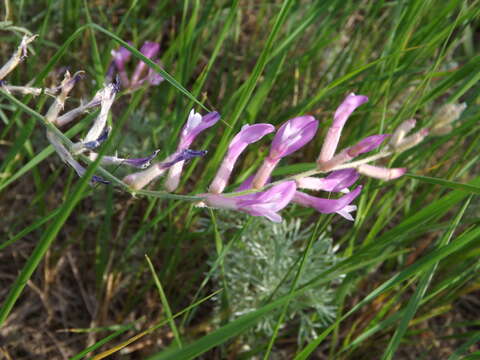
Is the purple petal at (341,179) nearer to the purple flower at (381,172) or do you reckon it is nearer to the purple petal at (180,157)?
the purple flower at (381,172)

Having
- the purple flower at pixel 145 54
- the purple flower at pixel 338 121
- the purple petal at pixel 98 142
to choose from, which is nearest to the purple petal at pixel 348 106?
the purple flower at pixel 338 121

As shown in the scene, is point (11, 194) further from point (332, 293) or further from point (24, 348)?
point (332, 293)

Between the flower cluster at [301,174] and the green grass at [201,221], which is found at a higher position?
the flower cluster at [301,174]

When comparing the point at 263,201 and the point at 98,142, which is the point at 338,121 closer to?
the point at 263,201

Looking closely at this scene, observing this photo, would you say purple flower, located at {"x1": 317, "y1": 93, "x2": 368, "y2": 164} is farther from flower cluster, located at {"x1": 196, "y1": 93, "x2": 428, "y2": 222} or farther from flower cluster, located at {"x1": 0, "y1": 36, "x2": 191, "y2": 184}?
flower cluster, located at {"x1": 0, "y1": 36, "x2": 191, "y2": 184}

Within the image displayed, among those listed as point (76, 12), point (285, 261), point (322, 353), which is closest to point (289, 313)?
point (285, 261)

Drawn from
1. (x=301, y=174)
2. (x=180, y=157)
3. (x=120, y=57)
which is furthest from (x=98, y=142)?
(x=120, y=57)

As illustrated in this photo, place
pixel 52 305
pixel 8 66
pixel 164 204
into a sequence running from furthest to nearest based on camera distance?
pixel 164 204 < pixel 52 305 < pixel 8 66
